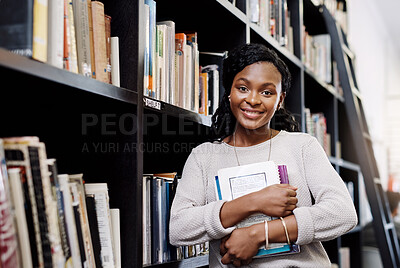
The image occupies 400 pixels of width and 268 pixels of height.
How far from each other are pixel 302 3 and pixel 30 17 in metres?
2.01

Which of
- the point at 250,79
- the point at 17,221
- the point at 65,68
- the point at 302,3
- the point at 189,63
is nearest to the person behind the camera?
the point at 17,221

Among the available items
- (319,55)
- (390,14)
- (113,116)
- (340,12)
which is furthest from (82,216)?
(390,14)

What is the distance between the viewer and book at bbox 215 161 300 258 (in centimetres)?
108

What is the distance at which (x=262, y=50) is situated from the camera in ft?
3.99

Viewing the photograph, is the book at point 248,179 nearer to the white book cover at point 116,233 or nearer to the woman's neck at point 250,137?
the woman's neck at point 250,137

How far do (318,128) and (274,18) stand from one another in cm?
94

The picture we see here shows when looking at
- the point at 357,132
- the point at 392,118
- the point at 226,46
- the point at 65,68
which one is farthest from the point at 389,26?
the point at 65,68

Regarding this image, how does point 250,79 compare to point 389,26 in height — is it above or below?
below

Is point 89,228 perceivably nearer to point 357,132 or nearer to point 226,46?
point 226,46

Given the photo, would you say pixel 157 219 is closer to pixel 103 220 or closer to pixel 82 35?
pixel 103 220

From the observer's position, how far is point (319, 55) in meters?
2.79

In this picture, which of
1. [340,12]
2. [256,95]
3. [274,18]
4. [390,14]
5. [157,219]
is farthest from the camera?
[390,14]

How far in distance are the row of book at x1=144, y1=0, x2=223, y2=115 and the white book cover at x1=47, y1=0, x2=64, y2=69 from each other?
12.9 inches

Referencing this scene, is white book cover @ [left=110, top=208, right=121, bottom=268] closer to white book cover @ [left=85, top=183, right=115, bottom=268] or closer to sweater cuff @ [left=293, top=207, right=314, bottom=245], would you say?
white book cover @ [left=85, top=183, right=115, bottom=268]
